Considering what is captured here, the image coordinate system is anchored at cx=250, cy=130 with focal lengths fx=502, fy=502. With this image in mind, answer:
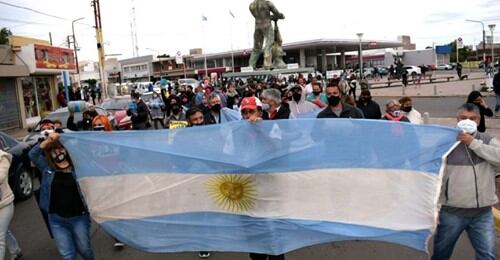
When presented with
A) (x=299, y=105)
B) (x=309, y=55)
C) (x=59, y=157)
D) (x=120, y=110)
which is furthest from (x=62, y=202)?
(x=309, y=55)

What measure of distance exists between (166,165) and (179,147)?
21 cm

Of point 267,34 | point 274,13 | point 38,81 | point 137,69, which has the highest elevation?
point 274,13

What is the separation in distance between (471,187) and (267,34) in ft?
97.9

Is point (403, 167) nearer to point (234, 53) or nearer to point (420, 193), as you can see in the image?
point (420, 193)

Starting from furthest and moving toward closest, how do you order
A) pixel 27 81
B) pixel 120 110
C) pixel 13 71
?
pixel 27 81 < pixel 13 71 < pixel 120 110

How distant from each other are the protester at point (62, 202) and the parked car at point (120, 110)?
34.8 feet

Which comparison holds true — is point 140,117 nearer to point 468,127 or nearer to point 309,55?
point 468,127

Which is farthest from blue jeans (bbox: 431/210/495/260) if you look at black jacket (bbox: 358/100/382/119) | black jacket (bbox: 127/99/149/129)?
black jacket (bbox: 127/99/149/129)

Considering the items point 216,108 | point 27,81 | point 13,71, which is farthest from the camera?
point 27,81

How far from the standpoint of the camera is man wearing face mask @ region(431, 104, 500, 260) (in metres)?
3.96

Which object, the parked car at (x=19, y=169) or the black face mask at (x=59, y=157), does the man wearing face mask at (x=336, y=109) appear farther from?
the parked car at (x=19, y=169)

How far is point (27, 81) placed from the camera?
99.3ft

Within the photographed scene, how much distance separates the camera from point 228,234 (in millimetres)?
4598

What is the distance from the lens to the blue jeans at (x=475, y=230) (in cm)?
402
